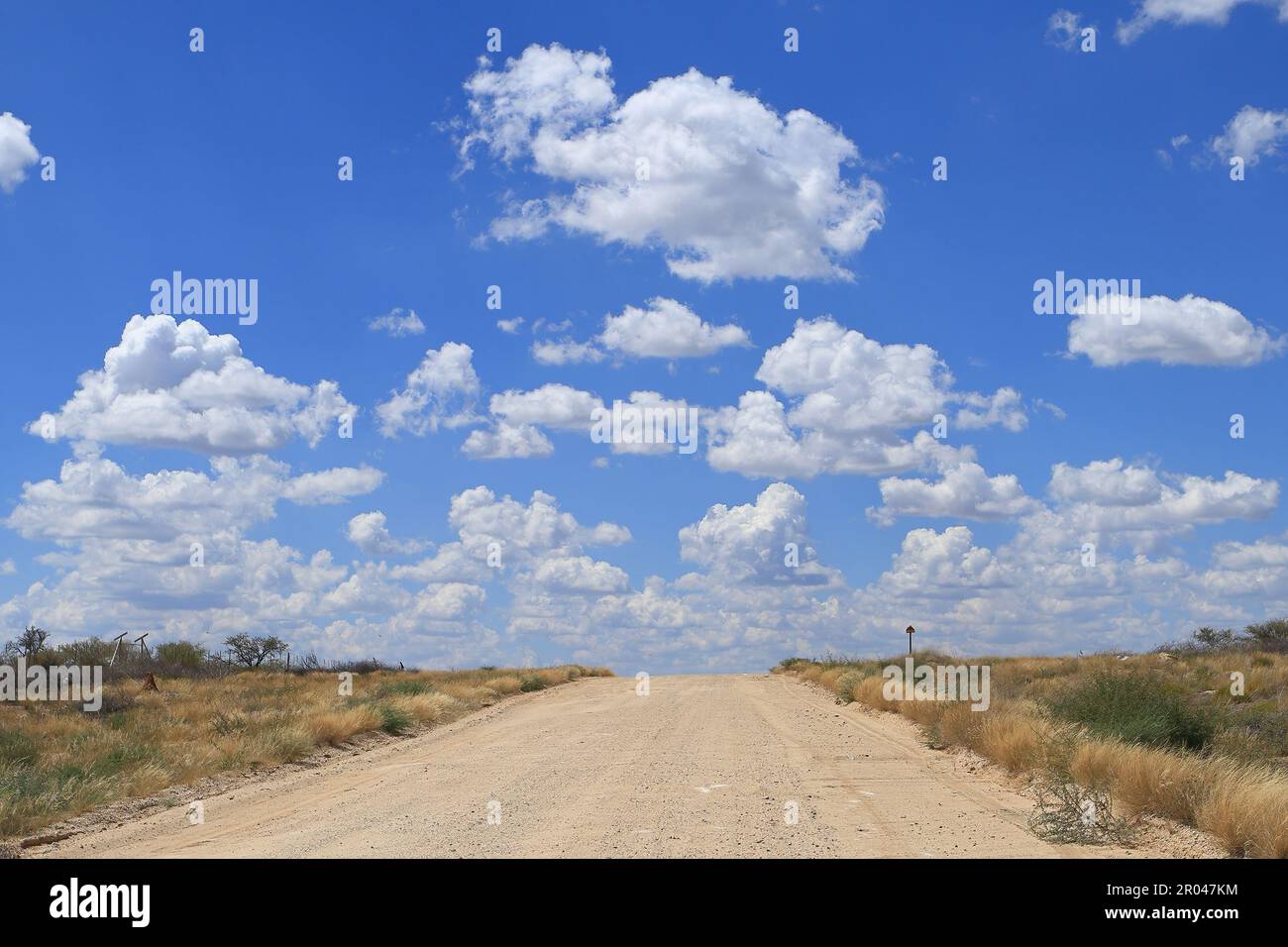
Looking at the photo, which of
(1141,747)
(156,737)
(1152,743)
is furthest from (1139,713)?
(156,737)

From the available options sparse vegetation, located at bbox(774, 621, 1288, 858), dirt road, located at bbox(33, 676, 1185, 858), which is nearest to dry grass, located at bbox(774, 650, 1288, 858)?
sparse vegetation, located at bbox(774, 621, 1288, 858)

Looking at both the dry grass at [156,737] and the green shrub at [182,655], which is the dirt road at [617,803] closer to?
the dry grass at [156,737]

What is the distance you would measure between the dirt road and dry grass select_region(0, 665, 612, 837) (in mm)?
1022

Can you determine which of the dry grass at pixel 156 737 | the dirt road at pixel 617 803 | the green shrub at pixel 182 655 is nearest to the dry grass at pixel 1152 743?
the dirt road at pixel 617 803

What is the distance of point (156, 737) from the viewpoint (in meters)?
19.9

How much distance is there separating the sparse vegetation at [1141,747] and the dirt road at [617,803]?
0.72 m

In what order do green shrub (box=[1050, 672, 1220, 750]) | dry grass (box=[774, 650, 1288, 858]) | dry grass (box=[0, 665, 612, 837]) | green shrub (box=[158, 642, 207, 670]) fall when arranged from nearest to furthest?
dry grass (box=[774, 650, 1288, 858]), dry grass (box=[0, 665, 612, 837]), green shrub (box=[1050, 672, 1220, 750]), green shrub (box=[158, 642, 207, 670])

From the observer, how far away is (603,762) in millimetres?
16359

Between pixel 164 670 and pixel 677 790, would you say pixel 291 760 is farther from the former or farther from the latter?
pixel 164 670

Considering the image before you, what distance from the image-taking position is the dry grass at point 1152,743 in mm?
9945

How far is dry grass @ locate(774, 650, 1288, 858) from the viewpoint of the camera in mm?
9945

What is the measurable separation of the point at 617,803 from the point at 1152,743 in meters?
8.04

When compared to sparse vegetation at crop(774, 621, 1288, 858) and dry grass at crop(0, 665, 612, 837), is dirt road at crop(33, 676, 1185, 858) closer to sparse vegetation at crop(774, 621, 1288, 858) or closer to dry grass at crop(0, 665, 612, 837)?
sparse vegetation at crop(774, 621, 1288, 858)

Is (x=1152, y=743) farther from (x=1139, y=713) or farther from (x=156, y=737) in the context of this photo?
(x=156, y=737)
